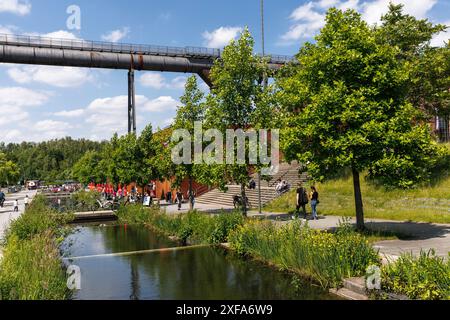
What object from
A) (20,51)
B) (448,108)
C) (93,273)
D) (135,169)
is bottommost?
(93,273)

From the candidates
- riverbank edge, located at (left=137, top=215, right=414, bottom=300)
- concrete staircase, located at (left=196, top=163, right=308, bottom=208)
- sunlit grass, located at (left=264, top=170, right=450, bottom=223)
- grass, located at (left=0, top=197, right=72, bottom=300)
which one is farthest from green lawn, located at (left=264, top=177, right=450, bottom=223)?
grass, located at (left=0, top=197, right=72, bottom=300)

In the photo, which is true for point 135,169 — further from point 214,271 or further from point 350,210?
point 214,271

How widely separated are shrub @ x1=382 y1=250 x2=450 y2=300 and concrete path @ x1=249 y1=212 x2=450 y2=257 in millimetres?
1424

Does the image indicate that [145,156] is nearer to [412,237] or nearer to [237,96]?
[237,96]

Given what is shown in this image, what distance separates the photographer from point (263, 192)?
28.4m

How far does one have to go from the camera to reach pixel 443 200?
17.4 metres

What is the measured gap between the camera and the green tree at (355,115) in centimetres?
1188

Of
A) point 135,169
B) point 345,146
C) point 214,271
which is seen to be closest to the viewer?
point 214,271

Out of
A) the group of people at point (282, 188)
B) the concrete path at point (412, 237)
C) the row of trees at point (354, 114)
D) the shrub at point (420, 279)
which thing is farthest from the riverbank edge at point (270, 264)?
the group of people at point (282, 188)

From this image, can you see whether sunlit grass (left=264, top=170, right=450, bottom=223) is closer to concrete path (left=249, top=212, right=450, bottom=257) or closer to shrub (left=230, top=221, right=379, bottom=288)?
concrete path (left=249, top=212, right=450, bottom=257)

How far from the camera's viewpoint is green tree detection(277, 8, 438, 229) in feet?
39.0

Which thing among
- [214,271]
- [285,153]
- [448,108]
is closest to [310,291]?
[214,271]

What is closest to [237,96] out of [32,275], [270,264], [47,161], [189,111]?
[189,111]
